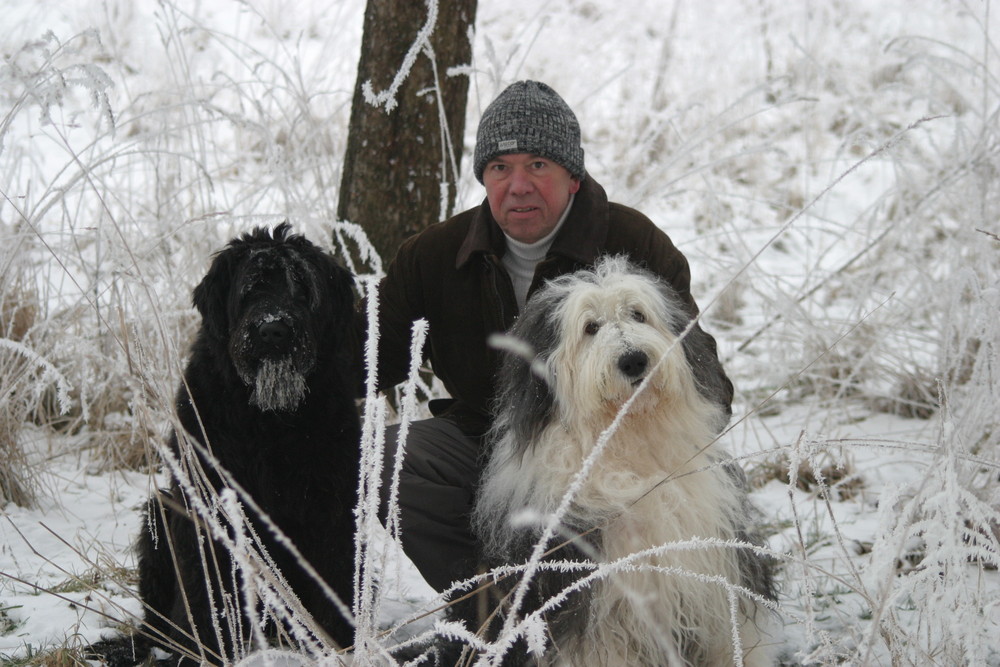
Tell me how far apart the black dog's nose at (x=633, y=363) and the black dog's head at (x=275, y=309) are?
0.94 meters

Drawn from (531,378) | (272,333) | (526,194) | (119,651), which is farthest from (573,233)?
(119,651)

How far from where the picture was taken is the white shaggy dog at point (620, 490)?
245cm

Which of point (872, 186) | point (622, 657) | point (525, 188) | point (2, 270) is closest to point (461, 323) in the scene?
point (525, 188)

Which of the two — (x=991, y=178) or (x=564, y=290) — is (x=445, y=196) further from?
(x=991, y=178)

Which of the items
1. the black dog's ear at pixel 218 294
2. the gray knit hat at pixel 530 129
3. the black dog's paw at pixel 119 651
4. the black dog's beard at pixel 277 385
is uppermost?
the gray knit hat at pixel 530 129

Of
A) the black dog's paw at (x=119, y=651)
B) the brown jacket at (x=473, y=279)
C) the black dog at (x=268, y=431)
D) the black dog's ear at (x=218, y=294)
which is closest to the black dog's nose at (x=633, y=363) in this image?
the brown jacket at (x=473, y=279)

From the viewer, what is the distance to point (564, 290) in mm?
2623

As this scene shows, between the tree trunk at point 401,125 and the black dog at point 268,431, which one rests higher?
the tree trunk at point 401,125

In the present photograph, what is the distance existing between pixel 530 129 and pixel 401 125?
115cm

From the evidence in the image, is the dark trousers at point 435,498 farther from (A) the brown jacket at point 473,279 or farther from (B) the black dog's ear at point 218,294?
(B) the black dog's ear at point 218,294

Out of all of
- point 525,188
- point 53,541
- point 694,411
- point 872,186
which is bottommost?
point 53,541

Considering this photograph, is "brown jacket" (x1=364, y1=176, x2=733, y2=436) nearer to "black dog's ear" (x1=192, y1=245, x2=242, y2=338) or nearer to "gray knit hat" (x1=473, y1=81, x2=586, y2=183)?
"gray knit hat" (x1=473, y1=81, x2=586, y2=183)

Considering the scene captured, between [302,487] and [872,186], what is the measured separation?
6563 mm

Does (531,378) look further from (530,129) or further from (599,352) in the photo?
(530,129)
